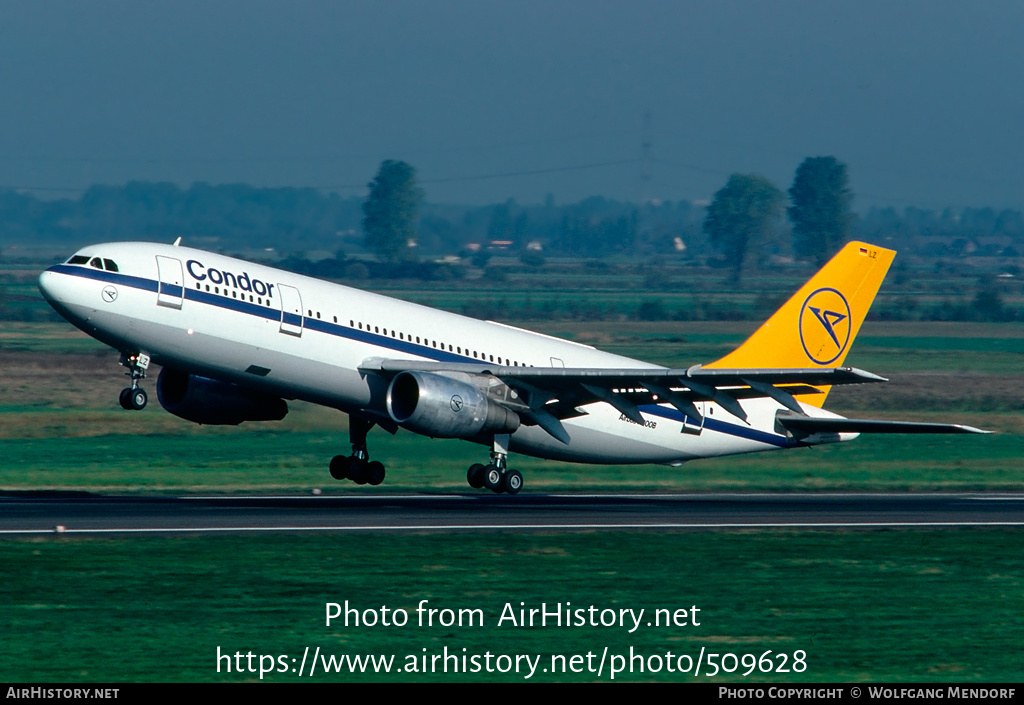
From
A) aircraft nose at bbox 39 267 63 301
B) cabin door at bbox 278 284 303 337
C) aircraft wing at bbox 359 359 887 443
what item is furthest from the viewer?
aircraft wing at bbox 359 359 887 443

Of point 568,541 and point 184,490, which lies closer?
point 568,541

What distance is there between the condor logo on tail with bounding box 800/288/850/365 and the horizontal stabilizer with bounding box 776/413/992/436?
2.10 metres

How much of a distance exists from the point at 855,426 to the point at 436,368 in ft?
39.3

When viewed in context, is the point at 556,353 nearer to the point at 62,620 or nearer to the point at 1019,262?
the point at 62,620

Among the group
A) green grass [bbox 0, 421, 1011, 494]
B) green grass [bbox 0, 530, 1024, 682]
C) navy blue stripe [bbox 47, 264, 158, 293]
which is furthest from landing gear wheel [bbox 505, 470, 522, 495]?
navy blue stripe [bbox 47, 264, 158, 293]

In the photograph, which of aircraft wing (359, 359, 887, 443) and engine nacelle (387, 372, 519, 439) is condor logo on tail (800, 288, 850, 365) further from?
engine nacelle (387, 372, 519, 439)

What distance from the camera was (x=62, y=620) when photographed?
22.3 metres

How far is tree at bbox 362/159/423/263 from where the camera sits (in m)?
168

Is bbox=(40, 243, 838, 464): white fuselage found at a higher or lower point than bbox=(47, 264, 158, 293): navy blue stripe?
lower

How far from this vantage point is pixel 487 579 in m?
26.3

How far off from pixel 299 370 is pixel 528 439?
7.61 metres

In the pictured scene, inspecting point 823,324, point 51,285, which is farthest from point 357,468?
point 823,324

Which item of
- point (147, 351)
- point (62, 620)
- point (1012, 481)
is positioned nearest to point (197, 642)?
point (62, 620)

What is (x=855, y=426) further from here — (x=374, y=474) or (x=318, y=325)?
(x=318, y=325)
